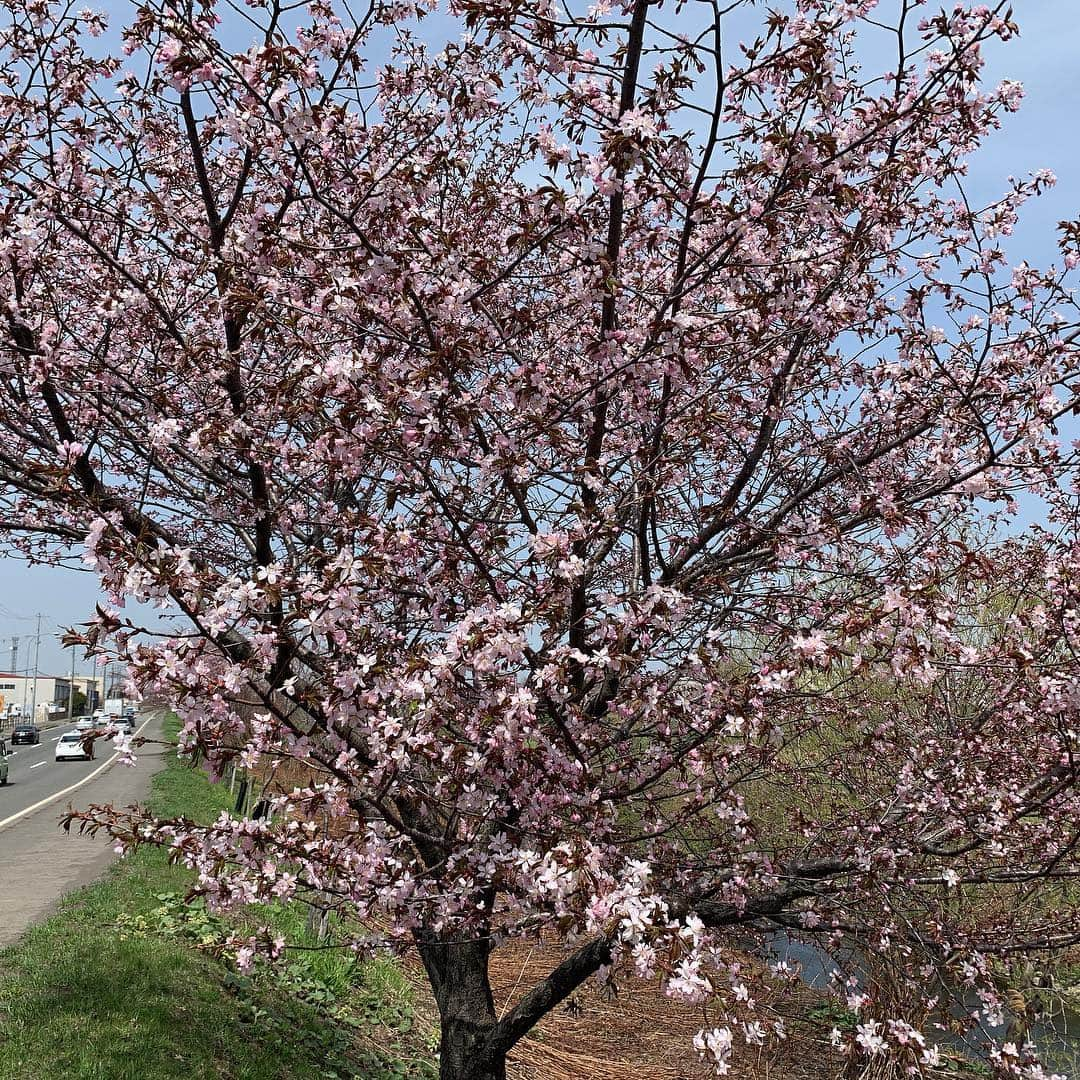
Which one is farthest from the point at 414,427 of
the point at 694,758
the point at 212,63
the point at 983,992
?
the point at 983,992

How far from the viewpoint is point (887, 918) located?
508 cm

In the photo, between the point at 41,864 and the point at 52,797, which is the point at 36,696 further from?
the point at 41,864

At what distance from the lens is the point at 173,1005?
741 centimetres

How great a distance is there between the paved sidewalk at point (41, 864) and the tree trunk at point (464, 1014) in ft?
13.3

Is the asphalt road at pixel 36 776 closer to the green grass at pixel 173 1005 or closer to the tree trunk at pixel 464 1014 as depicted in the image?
the green grass at pixel 173 1005

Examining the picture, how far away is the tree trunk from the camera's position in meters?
5.30

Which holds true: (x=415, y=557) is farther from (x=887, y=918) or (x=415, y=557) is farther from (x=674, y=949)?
(x=887, y=918)

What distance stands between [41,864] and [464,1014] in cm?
1076

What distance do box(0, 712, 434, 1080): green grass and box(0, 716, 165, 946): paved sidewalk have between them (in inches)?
16.7

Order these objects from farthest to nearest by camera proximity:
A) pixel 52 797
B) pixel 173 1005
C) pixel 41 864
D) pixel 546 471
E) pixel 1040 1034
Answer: pixel 52 797 → pixel 41 864 → pixel 1040 1034 → pixel 173 1005 → pixel 546 471

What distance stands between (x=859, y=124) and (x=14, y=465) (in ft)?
13.9

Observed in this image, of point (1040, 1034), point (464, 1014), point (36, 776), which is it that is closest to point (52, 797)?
point (36, 776)

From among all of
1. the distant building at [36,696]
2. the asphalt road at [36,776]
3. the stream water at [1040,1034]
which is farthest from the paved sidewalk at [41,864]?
the distant building at [36,696]

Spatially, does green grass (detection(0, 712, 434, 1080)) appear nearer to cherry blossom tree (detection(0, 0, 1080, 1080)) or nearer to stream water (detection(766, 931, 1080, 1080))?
cherry blossom tree (detection(0, 0, 1080, 1080))
